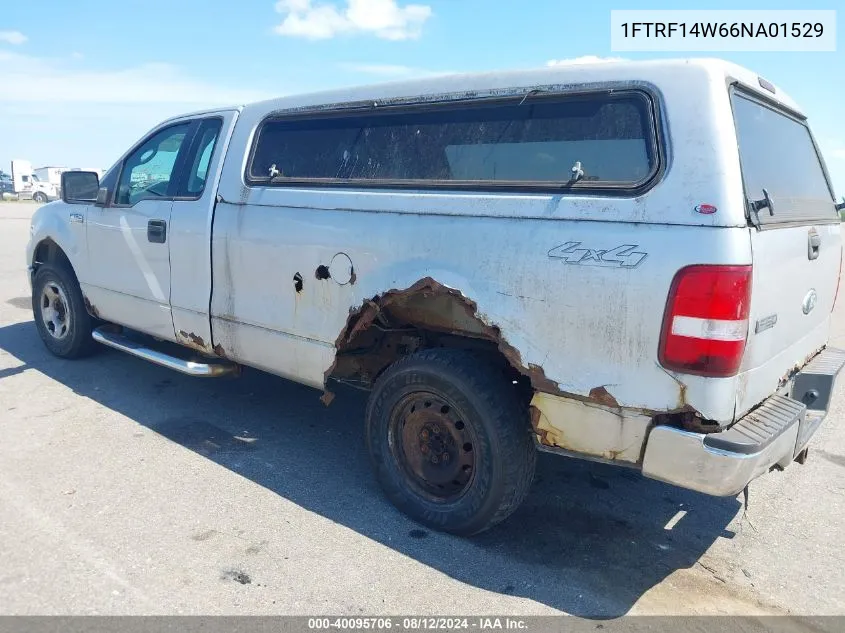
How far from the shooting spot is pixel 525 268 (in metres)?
3.00

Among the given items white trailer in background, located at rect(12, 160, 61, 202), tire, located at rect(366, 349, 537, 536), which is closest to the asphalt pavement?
tire, located at rect(366, 349, 537, 536)

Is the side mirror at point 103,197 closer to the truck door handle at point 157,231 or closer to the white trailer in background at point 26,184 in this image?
the truck door handle at point 157,231

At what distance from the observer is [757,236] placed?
2.69 metres

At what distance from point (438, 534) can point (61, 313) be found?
4.38m

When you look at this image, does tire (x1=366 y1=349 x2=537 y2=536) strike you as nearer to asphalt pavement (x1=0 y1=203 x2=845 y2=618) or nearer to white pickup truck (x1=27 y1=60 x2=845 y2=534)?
white pickup truck (x1=27 y1=60 x2=845 y2=534)

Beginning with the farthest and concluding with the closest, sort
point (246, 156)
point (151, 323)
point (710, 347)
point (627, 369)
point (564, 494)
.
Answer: point (151, 323)
point (246, 156)
point (564, 494)
point (627, 369)
point (710, 347)

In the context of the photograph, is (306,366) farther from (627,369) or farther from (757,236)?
(757,236)

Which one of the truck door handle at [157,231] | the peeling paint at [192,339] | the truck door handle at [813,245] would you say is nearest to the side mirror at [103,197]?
the truck door handle at [157,231]

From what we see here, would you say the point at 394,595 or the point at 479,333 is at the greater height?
the point at 479,333

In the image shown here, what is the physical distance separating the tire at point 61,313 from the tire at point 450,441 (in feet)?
11.2

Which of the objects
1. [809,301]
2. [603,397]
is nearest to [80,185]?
[603,397]

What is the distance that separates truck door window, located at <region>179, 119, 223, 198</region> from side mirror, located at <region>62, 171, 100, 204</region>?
1.30m

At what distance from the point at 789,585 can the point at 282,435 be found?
311 centimetres

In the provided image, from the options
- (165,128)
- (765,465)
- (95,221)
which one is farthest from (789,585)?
(95,221)
